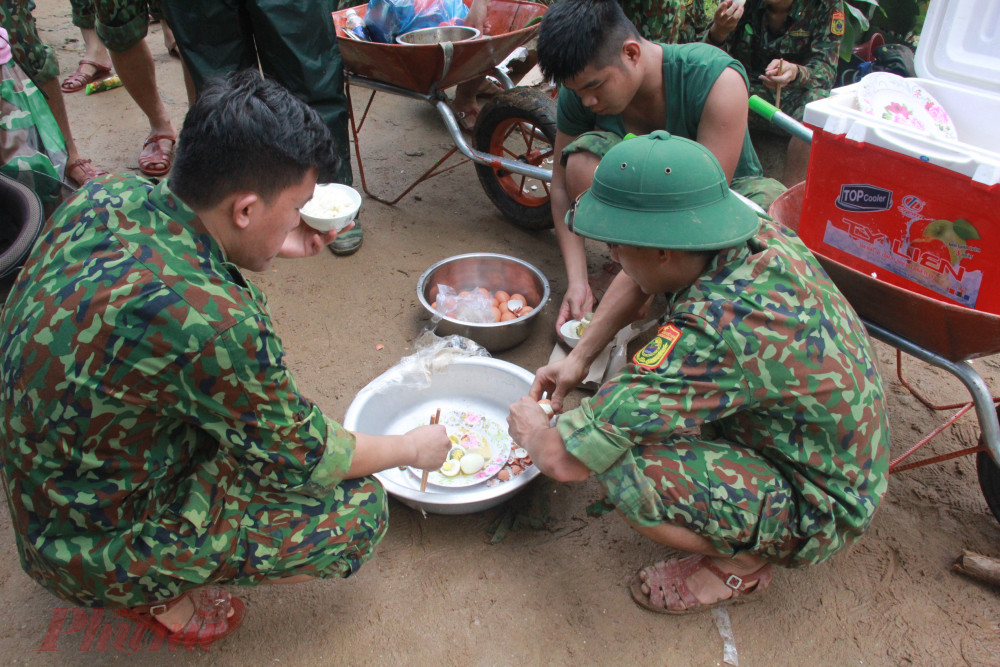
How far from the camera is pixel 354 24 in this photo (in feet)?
11.2

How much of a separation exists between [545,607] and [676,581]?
1.21 feet

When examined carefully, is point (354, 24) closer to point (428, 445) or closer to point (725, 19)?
point (725, 19)

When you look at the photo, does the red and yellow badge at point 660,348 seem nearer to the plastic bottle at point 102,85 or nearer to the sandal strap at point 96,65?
the plastic bottle at point 102,85

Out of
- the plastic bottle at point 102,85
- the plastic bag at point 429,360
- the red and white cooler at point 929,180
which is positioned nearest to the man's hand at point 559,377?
the plastic bag at point 429,360

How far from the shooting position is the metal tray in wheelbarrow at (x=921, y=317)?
149 cm

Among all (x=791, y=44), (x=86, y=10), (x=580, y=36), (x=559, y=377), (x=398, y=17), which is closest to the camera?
(x=559, y=377)

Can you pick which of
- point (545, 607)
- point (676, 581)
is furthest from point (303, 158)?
point (676, 581)

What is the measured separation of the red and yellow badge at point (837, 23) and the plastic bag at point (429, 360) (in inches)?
98.5

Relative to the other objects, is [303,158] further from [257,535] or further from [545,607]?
[545,607]

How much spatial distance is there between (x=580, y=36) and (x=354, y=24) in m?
1.71

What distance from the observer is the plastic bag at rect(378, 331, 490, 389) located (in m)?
2.34

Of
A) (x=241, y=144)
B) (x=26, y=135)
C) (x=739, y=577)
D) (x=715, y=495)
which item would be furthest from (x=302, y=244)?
(x=26, y=135)

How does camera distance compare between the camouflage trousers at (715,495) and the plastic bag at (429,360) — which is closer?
the camouflage trousers at (715,495)

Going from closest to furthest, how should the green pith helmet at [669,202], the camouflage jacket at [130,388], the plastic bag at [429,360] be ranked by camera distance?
the camouflage jacket at [130,388], the green pith helmet at [669,202], the plastic bag at [429,360]
